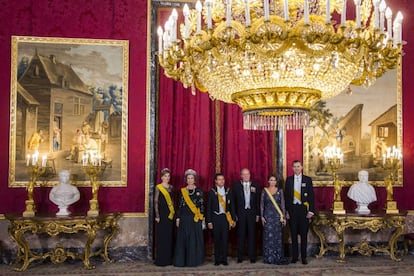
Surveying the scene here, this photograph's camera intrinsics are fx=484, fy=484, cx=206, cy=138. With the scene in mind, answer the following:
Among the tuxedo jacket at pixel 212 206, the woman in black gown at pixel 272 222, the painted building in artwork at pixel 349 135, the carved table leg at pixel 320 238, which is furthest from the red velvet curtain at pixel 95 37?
the painted building in artwork at pixel 349 135

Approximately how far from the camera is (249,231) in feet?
21.0

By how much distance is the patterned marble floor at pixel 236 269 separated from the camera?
19.0ft

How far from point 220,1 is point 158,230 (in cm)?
390

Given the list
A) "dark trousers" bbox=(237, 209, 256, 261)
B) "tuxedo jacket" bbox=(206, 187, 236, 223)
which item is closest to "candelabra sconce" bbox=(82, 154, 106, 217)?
"tuxedo jacket" bbox=(206, 187, 236, 223)

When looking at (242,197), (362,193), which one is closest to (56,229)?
(242,197)

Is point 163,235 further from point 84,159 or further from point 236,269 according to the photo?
point 84,159

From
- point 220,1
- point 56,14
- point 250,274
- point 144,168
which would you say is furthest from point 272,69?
point 56,14

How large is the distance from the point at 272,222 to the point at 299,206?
1.36 feet

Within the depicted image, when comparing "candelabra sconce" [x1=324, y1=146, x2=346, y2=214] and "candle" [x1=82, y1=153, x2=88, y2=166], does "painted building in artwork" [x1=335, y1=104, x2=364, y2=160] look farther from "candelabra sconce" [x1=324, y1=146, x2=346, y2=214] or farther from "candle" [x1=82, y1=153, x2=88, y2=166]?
"candle" [x1=82, y1=153, x2=88, y2=166]

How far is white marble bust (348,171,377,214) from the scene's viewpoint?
6.54 m

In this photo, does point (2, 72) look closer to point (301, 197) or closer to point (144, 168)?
point (144, 168)

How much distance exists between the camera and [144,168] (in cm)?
666

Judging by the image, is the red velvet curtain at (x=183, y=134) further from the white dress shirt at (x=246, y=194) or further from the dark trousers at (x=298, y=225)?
the dark trousers at (x=298, y=225)

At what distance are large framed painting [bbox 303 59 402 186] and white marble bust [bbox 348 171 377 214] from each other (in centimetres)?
29
